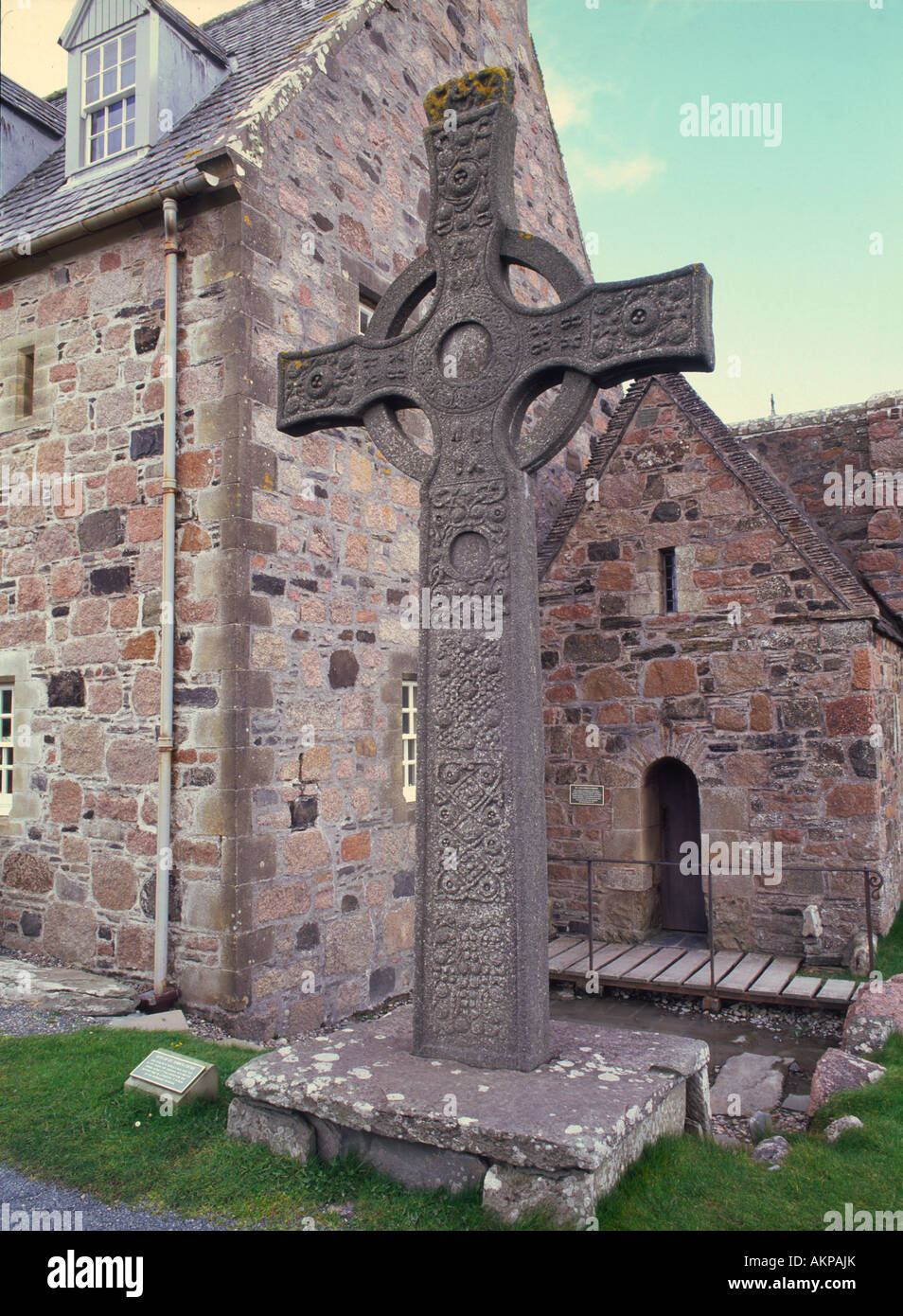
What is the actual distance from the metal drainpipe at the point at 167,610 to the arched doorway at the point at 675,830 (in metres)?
5.37

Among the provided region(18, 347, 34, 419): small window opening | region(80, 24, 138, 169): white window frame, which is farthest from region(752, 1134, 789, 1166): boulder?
region(80, 24, 138, 169): white window frame

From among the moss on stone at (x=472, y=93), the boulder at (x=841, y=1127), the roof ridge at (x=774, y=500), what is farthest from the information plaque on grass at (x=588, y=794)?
the moss on stone at (x=472, y=93)

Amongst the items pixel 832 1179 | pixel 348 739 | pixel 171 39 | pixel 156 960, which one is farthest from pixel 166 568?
pixel 832 1179

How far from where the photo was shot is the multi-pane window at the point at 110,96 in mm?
8336

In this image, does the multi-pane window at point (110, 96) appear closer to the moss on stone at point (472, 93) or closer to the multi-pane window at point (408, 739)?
the moss on stone at point (472, 93)

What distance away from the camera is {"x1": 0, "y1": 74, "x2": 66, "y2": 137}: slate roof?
970cm

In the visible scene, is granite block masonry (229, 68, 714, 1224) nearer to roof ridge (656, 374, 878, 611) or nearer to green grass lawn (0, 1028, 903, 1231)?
green grass lawn (0, 1028, 903, 1231)

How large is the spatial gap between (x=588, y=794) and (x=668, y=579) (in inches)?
96.0

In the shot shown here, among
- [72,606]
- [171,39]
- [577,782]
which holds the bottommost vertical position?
[577,782]

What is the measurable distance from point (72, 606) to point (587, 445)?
26.3 feet

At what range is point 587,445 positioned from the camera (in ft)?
43.7

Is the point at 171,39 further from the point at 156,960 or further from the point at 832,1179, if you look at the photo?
the point at 832,1179

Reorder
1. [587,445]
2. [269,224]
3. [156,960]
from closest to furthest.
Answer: [156,960] → [269,224] → [587,445]

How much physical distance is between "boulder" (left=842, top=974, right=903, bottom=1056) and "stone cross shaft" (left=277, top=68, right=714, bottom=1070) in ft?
8.79
